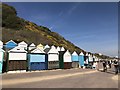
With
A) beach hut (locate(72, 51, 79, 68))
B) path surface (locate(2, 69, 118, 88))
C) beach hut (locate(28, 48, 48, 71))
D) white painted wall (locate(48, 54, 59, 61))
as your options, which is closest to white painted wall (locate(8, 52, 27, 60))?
beach hut (locate(28, 48, 48, 71))

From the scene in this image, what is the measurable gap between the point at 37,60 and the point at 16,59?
550 centimetres

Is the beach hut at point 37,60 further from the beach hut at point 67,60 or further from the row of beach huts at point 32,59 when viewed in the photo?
the beach hut at point 67,60

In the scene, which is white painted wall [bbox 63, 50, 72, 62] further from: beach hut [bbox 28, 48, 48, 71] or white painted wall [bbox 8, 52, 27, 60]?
white painted wall [bbox 8, 52, 27, 60]

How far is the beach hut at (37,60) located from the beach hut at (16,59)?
1.71 meters

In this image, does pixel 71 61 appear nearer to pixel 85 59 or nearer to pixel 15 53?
pixel 85 59

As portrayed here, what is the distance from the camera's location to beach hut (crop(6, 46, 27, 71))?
112ft

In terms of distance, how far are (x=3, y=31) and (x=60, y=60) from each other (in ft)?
117

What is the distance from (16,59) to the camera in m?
35.0

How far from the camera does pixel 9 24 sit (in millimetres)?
84312

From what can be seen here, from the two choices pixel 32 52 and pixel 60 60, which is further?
pixel 60 60

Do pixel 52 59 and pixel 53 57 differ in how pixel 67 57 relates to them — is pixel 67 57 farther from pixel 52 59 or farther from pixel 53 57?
pixel 52 59

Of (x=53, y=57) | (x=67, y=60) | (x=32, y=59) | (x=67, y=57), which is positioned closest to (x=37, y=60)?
(x=32, y=59)

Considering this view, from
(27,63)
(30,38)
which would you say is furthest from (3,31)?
(27,63)

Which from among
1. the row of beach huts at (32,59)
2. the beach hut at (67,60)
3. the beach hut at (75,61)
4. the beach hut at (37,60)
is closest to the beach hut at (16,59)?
the row of beach huts at (32,59)
